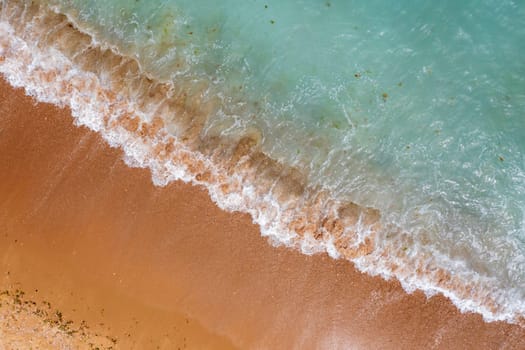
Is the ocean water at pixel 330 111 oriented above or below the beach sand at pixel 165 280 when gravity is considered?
above

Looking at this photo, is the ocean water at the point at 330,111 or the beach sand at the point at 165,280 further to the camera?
the ocean water at the point at 330,111

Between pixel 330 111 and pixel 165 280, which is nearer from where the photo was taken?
pixel 165 280

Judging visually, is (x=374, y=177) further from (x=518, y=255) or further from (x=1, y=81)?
(x=1, y=81)

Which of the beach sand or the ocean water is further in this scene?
the ocean water

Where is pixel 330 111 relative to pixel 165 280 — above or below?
above

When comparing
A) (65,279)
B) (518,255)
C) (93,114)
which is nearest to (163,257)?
(65,279)
